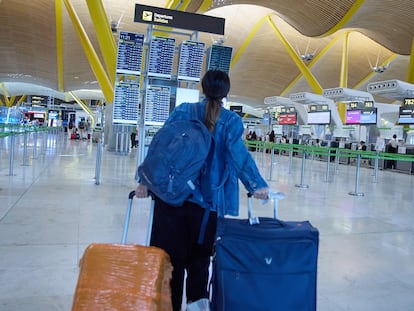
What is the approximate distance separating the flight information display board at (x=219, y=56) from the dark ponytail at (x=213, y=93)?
16.0 feet

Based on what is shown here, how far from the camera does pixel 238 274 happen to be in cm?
172

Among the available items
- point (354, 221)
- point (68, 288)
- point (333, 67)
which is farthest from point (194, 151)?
point (333, 67)

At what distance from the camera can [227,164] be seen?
84.0 inches

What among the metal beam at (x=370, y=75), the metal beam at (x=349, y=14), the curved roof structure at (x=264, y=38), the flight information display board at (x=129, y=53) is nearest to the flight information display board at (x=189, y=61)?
the flight information display board at (x=129, y=53)

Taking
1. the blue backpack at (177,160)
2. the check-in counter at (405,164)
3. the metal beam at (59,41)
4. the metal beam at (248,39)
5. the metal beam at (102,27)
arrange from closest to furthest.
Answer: the blue backpack at (177,160) < the metal beam at (102,27) < the check-in counter at (405,164) < the metal beam at (59,41) < the metal beam at (248,39)

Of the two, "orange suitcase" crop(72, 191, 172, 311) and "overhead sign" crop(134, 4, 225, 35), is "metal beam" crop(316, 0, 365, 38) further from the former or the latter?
"orange suitcase" crop(72, 191, 172, 311)

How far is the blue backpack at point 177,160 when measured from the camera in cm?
191

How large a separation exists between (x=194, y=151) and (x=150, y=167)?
0.78 feet

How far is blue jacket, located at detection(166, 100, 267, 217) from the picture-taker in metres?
2.04

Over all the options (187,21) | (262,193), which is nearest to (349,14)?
(187,21)

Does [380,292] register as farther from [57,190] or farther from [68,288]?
[57,190]

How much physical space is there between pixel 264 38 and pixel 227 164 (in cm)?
3815

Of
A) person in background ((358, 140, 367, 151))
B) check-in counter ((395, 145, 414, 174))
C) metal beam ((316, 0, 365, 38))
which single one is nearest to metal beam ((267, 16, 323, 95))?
metal beam ((316, 0, 365, 38))

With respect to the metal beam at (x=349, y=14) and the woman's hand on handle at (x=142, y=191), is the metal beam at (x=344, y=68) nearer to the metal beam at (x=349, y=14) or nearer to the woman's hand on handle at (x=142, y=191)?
the metal beam at (x=349, y=14)
